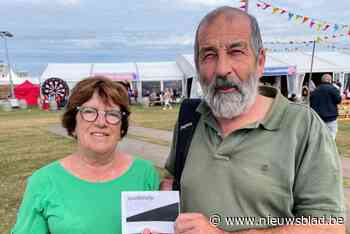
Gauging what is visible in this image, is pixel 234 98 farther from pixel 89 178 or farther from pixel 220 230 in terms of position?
pixel 89 178

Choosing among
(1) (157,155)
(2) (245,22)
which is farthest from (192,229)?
(1) (157,155)

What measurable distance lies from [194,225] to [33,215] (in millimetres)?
902

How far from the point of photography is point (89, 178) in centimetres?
225

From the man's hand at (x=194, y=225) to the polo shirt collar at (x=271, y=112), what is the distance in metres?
0.46

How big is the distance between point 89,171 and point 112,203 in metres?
0.23

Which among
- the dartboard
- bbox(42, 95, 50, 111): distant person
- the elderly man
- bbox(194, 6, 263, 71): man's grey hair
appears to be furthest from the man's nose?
bbox(42, 95, 50, 111): distant person

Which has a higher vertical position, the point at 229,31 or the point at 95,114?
the point at 229,31

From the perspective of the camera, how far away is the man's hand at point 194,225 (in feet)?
5.62

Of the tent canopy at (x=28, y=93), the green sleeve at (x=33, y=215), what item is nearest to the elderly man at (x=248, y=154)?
the green sleeve at (x=33, y=215)

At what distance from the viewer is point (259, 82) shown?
2.04 meters

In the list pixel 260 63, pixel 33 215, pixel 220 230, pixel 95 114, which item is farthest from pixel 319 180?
pixel 33 215

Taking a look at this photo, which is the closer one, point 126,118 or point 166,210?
point 166,210

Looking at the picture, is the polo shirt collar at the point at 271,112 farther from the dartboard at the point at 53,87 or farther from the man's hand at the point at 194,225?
the dartboard at the point at 53,87

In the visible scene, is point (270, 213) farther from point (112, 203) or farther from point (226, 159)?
point (112, 203)
